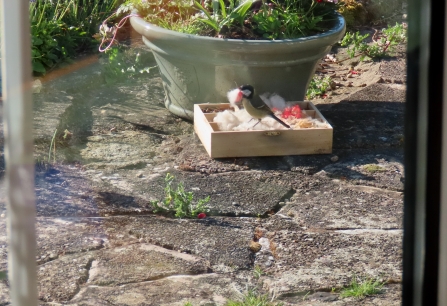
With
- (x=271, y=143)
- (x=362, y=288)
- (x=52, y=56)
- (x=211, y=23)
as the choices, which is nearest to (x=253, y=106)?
(x=271, y=143)

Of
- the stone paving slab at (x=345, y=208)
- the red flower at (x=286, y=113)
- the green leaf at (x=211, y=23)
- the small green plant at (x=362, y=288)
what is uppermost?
the green leaf at (x=211, y=23)

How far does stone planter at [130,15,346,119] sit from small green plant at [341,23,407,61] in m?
1.31

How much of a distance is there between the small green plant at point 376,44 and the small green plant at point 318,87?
2.17ft

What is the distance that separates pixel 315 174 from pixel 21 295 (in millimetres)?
2659

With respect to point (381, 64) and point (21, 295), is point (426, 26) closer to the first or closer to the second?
point (21, 295)

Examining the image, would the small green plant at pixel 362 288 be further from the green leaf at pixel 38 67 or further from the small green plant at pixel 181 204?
the green leaf at pixel 38 67

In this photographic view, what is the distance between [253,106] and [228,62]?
321 mm

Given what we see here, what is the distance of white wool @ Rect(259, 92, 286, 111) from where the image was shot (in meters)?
3.79

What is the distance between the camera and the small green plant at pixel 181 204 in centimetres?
284

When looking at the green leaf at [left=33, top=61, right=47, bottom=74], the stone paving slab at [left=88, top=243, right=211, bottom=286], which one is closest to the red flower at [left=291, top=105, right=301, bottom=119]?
the stone paving slab at [left=88, top=243, right=211, bottom=286]

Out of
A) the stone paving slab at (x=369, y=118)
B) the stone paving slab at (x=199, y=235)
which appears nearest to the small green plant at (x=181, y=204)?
the stone paving slab at (x=199, y=235)

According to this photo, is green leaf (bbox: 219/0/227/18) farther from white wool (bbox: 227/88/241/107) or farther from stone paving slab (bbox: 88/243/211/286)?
stone paving slab (bbox: 88/243/211/286)

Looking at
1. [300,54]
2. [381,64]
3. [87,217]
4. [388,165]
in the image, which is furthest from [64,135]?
[381,64]

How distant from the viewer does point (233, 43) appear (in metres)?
3.60
